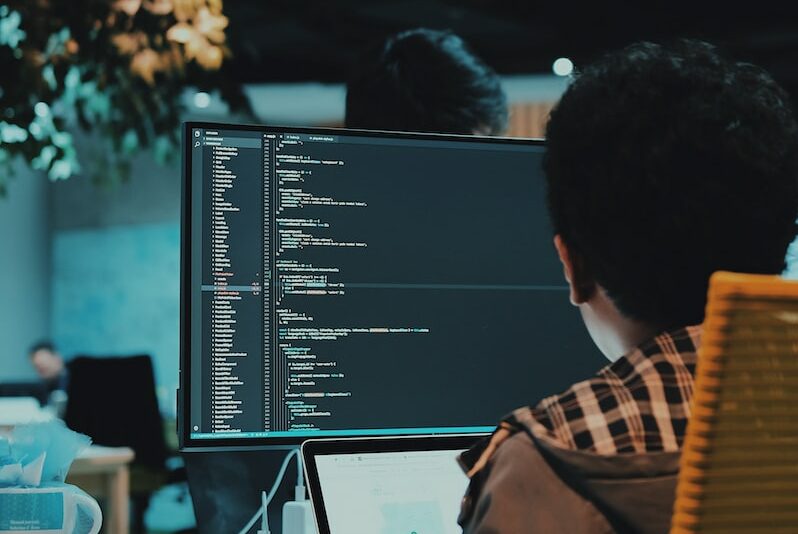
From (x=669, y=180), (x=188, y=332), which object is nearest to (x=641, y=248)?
(x=669, y=180)

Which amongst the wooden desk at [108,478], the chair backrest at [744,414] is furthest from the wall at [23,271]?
the chair backrest at [744,414]

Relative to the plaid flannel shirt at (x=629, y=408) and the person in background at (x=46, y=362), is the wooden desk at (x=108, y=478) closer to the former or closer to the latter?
the plaid flannel shirt at (x=629, y=408)

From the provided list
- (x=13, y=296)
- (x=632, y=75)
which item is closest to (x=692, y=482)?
(x=632, y=75)

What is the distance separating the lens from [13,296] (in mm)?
9016

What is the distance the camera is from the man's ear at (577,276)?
874 mm

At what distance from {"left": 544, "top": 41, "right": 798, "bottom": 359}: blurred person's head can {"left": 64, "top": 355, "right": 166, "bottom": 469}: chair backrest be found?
3.93 m

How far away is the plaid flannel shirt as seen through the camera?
750 mm

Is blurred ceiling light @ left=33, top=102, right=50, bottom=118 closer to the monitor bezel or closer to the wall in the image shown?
the monitor bezel

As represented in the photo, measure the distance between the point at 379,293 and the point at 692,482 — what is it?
2.24 feet

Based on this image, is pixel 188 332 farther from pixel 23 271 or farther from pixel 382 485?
pixel 23 271

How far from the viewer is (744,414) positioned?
63 centimetres

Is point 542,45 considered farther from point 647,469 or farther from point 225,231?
point 647,469

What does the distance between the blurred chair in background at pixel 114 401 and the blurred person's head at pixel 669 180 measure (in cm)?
393

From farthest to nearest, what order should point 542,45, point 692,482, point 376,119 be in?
point 542,45, point 376,119, point 692,482
